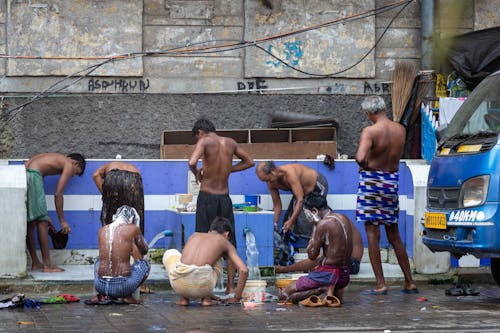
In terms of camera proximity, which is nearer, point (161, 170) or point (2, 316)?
point (2, 316)

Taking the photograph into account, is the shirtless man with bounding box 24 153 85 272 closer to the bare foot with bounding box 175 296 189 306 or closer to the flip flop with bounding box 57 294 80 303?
the flip flop with bounding box 57 294 80 303

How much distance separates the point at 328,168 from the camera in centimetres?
1347

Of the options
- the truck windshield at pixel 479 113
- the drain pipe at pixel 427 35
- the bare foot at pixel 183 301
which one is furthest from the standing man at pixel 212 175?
the drain pipe at pixel 427 35

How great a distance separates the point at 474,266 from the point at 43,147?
680cm

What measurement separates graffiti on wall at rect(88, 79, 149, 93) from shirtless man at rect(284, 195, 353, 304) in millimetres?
5709

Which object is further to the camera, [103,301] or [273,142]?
[273,142]

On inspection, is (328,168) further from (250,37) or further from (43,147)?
(43,147)

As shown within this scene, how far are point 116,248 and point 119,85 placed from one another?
5.38 m

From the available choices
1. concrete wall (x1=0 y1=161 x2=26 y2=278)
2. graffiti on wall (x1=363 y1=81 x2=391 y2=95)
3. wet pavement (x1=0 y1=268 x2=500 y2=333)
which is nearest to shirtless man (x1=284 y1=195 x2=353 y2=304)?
wet pavement (x1=0 y1=268 x2=500 y2=333)

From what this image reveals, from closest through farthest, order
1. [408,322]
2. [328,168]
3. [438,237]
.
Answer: [408,322] < [438,237] < [328,168]

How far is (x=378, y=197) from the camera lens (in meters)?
11.1

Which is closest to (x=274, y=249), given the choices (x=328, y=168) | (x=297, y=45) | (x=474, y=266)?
→ (x=328, y=168)

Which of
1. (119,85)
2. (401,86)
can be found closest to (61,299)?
(119,85)

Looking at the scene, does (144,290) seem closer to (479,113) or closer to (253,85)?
(479,113)
